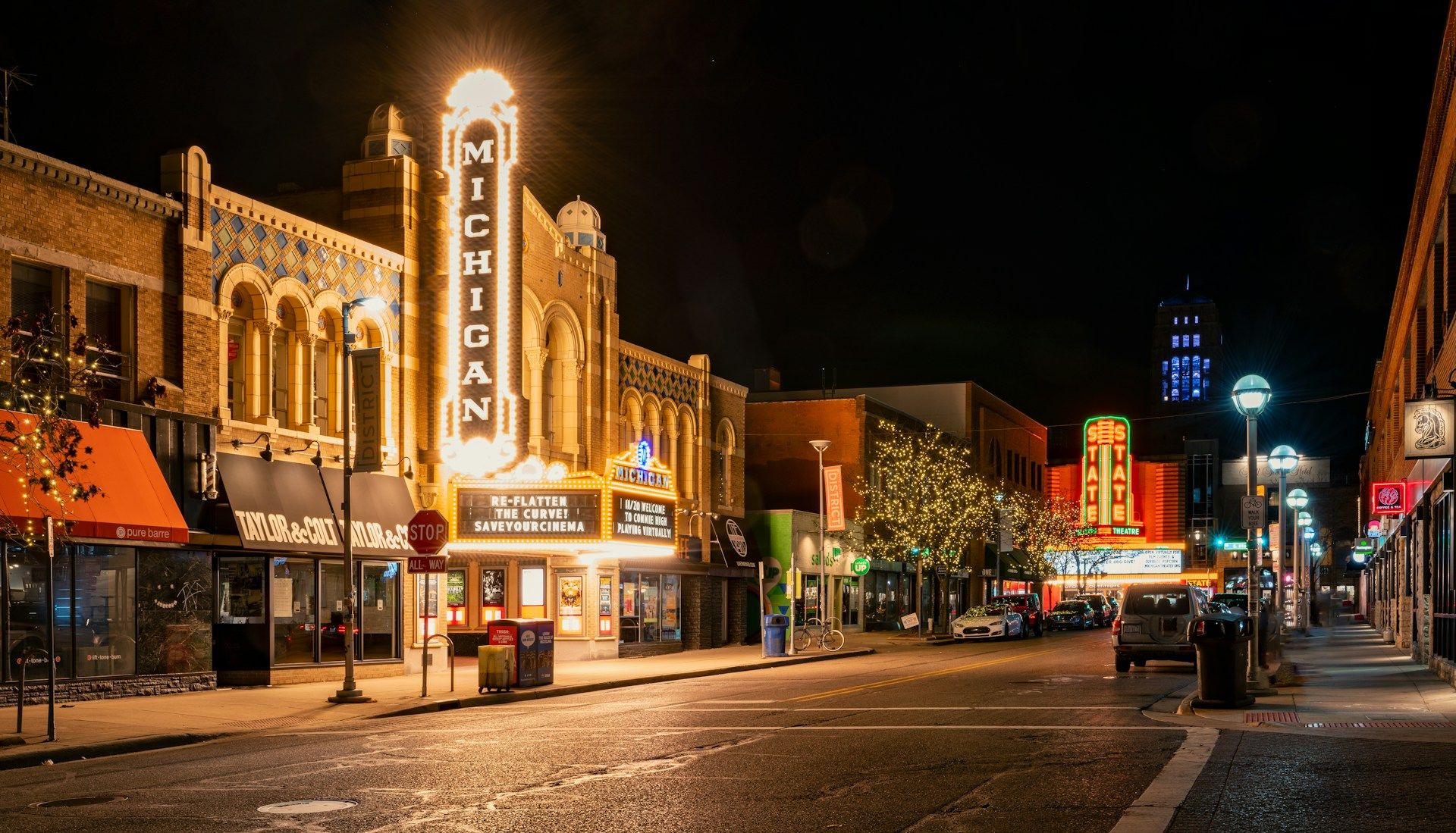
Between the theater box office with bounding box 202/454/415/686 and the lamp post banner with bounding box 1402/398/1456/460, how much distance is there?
1659 cm

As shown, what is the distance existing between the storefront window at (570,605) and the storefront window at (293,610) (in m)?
9.98

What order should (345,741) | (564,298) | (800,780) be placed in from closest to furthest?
(800,780)
(345,741)
(564,298)

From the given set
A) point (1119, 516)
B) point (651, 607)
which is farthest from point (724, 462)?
point (1119, 516)

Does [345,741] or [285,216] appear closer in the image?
[345,741]

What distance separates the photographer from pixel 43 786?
1313 centimetres

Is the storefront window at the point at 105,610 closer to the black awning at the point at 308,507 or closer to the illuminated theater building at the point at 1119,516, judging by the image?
the black awning at the point at 308,507

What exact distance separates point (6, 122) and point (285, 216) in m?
5.44

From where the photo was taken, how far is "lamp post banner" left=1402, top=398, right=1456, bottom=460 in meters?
21.1

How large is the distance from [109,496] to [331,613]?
22.1 ft

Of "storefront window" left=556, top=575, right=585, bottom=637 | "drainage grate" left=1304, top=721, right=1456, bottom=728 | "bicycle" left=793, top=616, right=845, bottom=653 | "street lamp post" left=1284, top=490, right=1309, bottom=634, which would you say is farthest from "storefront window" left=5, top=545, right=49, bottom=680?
"street lamp post" left=1284, top=490, right=1309, bottom=634

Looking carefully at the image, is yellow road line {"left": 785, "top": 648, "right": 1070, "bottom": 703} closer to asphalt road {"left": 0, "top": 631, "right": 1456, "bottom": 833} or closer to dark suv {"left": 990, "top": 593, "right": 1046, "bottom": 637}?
asphalt road {"left": 0, "top": 631, "right": 1456, "bottom": 833}

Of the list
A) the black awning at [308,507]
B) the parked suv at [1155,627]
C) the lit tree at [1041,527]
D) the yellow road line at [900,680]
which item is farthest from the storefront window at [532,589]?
the lit tree at [1041,527]

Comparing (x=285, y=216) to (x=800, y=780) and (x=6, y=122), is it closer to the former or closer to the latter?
(x=6, y=122)

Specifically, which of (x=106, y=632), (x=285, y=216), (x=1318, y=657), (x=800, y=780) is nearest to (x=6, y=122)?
(x=285, y=216)
